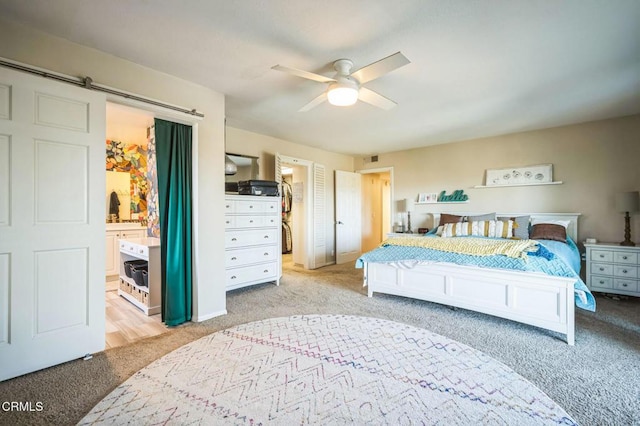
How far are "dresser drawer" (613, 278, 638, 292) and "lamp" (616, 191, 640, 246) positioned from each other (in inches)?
18.9

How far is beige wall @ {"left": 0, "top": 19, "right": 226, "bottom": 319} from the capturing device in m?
2.26

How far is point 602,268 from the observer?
12.1 ft

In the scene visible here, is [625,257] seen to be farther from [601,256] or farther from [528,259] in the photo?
[528,259]

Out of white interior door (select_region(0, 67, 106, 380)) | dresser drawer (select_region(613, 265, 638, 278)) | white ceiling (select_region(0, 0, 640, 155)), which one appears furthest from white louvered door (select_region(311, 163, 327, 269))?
dresser drawer (select_region(613, 265, 638, 278))

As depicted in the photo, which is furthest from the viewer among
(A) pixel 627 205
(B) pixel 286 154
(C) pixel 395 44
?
(B) pixel 286 154

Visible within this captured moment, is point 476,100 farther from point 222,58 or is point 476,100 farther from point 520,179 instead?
point 222,58

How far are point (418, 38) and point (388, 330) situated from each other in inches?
98.5

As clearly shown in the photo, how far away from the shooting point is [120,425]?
1512 mm

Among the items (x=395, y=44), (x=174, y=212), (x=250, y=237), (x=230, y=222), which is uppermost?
(x=395, y=44)

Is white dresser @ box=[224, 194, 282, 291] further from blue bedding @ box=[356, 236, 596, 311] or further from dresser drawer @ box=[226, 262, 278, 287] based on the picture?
blue bedding @ box=[356, 236, 596, 311]

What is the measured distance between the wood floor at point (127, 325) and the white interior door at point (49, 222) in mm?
314

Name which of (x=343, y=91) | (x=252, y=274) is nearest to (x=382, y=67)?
(x=343, y=91)

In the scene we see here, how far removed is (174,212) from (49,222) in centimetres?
91

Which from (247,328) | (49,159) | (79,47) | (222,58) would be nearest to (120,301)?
(247,328)
